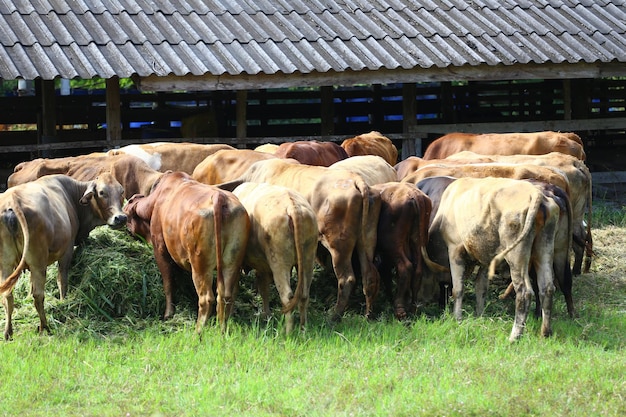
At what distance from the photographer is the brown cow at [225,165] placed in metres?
10.9

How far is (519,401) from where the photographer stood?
21.9 ft

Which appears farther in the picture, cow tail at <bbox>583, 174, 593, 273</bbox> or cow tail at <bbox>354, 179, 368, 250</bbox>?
cow tail at <bbox>583, 174, 593, 273</bbox>

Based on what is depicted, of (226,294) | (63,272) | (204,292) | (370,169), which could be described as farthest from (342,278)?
(63,272)

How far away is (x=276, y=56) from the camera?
13.6 metres

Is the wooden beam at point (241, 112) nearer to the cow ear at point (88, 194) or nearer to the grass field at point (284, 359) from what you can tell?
the grass field at point (284, 359)

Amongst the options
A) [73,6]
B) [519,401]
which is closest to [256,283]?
[519,401]

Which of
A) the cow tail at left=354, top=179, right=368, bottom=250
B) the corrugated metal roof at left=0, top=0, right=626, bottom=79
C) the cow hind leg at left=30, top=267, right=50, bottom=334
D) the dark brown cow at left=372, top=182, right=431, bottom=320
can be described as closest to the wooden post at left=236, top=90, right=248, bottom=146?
the corrugated metal roof at left=0, top=0, right=626, bottom=79

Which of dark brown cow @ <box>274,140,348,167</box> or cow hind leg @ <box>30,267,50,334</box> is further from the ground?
dark brown cow @ <box>274,140,348,167</box>

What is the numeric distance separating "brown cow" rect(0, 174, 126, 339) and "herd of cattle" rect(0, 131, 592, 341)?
0.5 inches

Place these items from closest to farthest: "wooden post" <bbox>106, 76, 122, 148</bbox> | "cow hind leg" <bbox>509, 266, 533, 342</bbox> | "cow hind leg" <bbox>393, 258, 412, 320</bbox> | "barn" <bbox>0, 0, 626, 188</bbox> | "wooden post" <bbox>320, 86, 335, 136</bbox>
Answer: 1. "cow hind leg" <bbox>509, 266, 533, 342</bbox>
2. "cow hind leg" <bbox>393, 258, 412, 320</bbox>
3. "barn" <bbox>0, 0, 626, 188</bbox>
4. "wooden post" <bbox>106, 76, 122, 148</bbox>
5. "wooden post" <bbox>320, 86, 335, 136</bbox>

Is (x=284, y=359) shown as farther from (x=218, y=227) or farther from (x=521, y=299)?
(x=521, y=299)

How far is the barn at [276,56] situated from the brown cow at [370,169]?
108 inches

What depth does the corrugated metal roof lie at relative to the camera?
13.1 m

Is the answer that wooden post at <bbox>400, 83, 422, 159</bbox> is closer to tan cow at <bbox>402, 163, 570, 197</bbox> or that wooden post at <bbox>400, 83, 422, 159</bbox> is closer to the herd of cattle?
the herd of cattle
